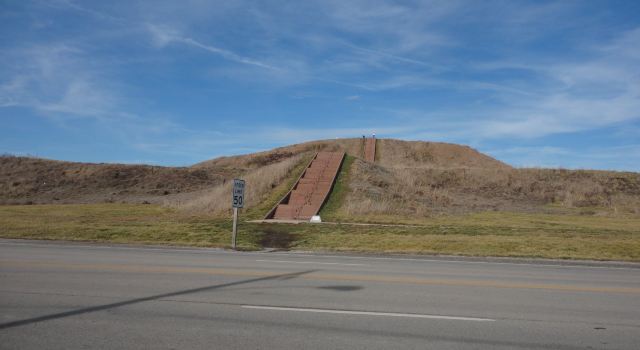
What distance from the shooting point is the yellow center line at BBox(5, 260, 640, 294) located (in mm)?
10328

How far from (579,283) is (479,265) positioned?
11.5ft

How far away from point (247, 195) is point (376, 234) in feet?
40.2

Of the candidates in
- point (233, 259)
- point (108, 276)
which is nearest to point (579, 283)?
point (233, 259)

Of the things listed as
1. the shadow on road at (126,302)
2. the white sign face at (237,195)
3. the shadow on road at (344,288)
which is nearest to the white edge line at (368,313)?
the shadow on road at (126,302)

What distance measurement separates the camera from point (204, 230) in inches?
871

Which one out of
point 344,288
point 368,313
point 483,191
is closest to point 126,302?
point 368,313

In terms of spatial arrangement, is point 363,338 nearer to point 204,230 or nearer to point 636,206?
point 204,230

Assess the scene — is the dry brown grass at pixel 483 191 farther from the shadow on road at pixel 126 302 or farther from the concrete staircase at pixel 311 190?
the shadow on road at pixel 126 302

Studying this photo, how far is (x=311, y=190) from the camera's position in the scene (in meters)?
31.2

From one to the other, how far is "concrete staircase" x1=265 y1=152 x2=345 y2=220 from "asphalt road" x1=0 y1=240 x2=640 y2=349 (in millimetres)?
13462

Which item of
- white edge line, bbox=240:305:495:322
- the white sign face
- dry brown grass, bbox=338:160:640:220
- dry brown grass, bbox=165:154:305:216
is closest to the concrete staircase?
dry brown grass, bbox=338:160:640:220

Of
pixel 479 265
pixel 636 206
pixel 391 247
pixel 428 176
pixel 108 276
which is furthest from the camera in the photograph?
pixel 428 176

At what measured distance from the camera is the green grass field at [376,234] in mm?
17531

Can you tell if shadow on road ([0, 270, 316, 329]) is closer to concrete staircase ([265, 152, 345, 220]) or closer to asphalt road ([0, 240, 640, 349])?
asphalt road ([0, 240, 640, 349])
